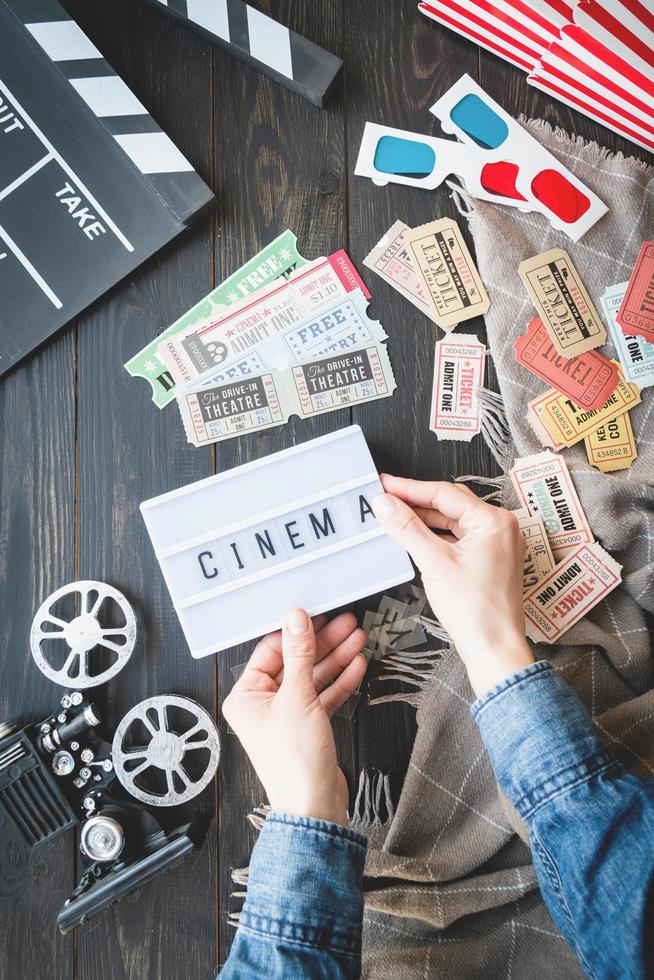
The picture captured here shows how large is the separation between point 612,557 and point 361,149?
2.47 feet

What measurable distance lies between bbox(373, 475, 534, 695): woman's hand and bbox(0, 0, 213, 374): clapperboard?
575 millimetres

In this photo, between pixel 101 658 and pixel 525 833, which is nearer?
pixel 525 833

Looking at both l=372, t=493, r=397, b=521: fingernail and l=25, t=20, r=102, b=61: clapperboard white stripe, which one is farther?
l=25, t=20, r=102, b=61: clapperboard white stripe

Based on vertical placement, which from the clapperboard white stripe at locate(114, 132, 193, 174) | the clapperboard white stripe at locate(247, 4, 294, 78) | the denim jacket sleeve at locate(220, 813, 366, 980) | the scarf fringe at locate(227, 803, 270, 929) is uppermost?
the clapperboard white stripe at locate(247, 4, 294, 78)

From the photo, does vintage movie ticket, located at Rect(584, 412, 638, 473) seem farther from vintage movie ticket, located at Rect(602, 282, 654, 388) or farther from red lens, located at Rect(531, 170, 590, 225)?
red lens, located at Rect(531, 170, 590, 225)

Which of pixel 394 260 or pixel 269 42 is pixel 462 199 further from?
pixel 269 42

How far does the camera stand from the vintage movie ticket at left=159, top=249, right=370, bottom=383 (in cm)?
109

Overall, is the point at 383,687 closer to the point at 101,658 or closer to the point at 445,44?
the point at 101,658

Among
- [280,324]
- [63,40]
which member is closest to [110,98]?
[63,40]

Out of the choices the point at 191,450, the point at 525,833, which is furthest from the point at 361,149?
the point at 525,833

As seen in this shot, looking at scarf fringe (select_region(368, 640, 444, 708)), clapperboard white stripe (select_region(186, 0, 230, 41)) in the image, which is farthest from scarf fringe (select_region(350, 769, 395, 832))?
clapperboard white stripe (select_region(186, 0, 230, 41))

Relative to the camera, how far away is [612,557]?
1.06 meters

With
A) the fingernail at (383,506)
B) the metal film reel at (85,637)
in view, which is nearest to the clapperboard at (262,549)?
the fingernail at (383,506)

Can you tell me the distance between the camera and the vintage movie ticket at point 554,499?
3.44ft
